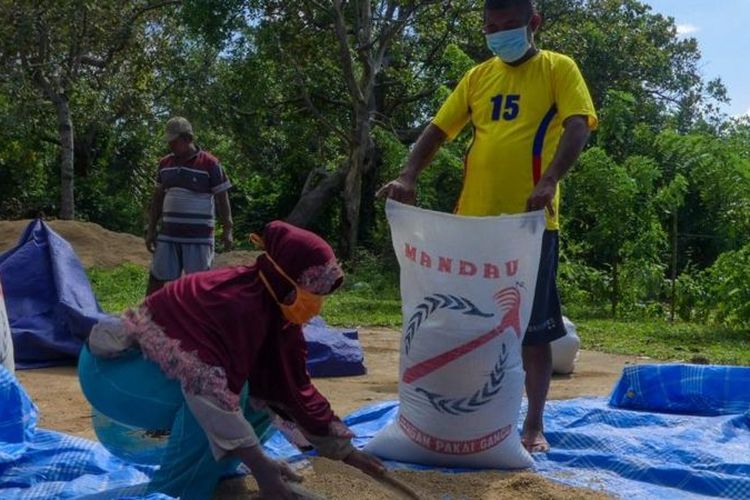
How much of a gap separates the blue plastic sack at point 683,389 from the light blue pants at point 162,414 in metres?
2.22

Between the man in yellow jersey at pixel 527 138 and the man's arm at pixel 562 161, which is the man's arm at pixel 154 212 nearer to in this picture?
the man in yellow jersey at pixel 527 138

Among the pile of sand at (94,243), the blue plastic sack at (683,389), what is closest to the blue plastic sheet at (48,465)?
the blue plastic sack at (683,389)

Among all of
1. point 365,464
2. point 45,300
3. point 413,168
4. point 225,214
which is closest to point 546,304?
point 413,168

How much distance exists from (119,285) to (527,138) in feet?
30.9

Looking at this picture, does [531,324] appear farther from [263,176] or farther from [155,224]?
[263,176]

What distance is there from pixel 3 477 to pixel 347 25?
12.7 meters

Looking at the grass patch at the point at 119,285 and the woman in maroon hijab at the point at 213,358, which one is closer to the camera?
the woman in maroon hijab at the point at 213,358

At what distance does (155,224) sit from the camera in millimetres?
6523

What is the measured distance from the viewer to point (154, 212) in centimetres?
642

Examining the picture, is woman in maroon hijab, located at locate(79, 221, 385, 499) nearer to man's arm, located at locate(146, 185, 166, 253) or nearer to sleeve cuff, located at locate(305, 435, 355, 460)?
sleeve cuff, located at locate(305, 435, 355, 460)

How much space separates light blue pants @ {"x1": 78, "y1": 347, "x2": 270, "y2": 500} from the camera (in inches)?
109

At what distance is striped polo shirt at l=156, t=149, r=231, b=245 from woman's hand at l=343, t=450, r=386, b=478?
3311 millimetres

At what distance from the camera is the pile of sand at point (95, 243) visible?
1430cm

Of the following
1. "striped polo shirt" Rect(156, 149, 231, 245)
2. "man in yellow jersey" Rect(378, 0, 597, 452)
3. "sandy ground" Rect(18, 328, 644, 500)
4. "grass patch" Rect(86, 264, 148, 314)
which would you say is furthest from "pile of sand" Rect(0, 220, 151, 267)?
"man in yellow jersey" Rect(378, 0, 597, 452)
